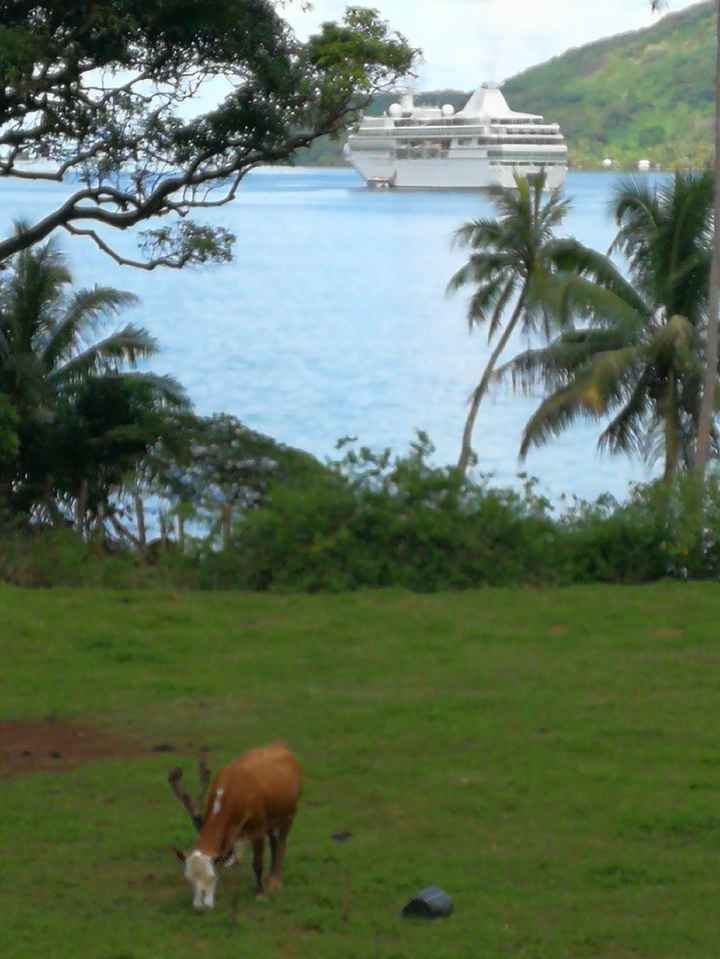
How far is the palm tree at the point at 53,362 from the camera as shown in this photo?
1830 centimetres

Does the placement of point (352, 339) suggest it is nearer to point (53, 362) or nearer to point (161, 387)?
point (53, 362)

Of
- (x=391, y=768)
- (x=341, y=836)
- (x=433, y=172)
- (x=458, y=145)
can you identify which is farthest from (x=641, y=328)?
(x=433, y=172)

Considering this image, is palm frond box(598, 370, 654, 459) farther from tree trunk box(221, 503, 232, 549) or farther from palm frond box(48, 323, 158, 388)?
tree trunk box(221, 503, 232, 549)

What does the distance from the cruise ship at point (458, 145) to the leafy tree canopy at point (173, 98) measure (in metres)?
69.8

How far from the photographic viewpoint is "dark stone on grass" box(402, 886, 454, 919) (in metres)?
5.05

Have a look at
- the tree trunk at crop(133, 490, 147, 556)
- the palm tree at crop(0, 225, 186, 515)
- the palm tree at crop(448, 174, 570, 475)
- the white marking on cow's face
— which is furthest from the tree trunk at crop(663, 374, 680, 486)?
the white marking on cow's face

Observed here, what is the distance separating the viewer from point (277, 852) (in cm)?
512

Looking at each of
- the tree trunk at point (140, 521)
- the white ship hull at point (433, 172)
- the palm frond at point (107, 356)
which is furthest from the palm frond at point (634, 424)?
the white ship hull at point (433, 172)

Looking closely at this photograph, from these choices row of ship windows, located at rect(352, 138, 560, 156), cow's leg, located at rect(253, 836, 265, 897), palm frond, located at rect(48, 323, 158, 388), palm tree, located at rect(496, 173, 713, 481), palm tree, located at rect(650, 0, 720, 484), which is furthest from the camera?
row of ship windows, located at rect(352, 138, 560, 156)

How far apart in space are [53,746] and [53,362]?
43.4ft

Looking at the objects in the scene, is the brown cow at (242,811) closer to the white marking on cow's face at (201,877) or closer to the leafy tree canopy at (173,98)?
the white marking on cow's face at (201,877)

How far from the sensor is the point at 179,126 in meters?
15.6

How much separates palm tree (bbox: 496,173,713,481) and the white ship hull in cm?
6632

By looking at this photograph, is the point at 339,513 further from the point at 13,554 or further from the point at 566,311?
the point at 566,311
